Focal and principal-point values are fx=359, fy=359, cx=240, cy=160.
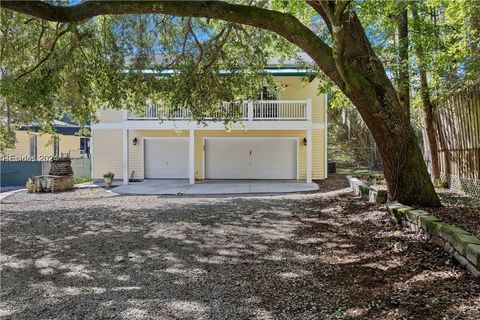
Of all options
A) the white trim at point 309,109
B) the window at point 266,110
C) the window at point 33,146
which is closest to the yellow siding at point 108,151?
the window at point 266,110

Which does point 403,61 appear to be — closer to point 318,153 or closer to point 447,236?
point 447,236

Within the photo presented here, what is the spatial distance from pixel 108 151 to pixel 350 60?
14.0 meters

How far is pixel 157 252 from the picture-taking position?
5297 millimetres

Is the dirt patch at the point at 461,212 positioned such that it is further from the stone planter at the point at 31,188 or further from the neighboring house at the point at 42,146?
the neighboring house at the point at 42,146

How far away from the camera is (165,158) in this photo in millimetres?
17516

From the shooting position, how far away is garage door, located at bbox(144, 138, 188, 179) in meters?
17.5

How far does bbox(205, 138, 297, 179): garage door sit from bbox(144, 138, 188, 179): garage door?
1186mm

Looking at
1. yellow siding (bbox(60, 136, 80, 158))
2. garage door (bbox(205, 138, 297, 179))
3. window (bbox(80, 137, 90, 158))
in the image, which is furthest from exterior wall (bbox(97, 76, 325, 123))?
window (bbox(80, 137, 90, 158))

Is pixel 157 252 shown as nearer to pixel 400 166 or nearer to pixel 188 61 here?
pixel 400 166

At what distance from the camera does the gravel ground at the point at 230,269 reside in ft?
10.5

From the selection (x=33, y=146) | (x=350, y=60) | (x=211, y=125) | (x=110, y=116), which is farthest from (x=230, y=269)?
(x=33, y=146)

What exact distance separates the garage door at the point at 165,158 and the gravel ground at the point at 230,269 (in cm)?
932

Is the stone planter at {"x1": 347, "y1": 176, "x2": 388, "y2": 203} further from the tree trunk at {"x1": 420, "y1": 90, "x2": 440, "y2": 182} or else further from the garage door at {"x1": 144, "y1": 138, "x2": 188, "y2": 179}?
the garage door at {"x1": 144, "y1": 138, "x2": 188, "y2": 179}

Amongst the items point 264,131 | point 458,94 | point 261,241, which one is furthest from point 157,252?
point 264,131
